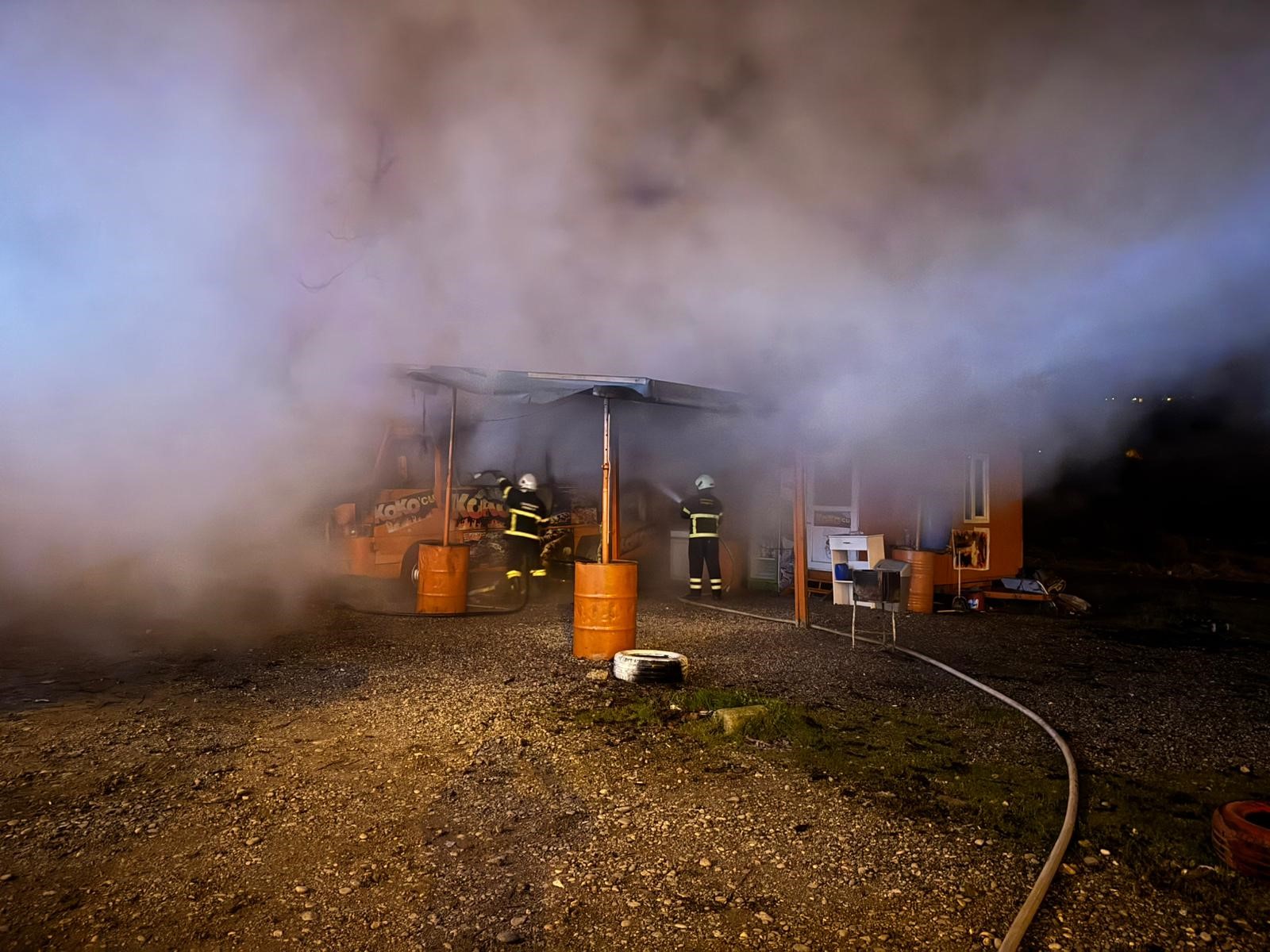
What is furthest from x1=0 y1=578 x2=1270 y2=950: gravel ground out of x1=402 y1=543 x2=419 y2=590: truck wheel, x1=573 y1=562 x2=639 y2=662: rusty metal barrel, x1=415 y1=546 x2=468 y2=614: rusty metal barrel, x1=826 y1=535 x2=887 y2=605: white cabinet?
x1=402 y1=543 x2=419 y2=590: truck wheel

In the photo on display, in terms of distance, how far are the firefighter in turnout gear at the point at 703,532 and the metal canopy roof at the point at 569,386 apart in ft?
6.63

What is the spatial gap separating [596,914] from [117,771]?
8.80ft

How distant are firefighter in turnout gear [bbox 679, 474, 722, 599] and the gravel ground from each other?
396 centimetres

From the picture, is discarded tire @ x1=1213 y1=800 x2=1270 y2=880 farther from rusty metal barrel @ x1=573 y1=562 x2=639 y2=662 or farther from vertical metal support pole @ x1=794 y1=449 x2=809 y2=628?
vertical metal support pole @ x1=794 y1=449 x2=809 y2=628

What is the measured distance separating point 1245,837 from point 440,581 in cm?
676

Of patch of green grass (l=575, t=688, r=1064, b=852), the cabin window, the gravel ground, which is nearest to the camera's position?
the gravel ground

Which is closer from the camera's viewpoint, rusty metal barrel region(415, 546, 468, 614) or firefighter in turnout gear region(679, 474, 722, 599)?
rusty metal barrel region(415, 546, 468, 614)

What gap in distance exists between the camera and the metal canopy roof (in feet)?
22.3

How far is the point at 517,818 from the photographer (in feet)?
9.98

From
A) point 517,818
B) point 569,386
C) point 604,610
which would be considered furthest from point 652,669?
point 569,386

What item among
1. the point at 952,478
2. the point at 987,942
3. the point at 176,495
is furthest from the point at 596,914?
the point at 952,478

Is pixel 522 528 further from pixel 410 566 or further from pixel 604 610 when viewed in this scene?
pixel 604 610

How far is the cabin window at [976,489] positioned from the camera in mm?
10383

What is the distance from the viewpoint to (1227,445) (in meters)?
29.2
